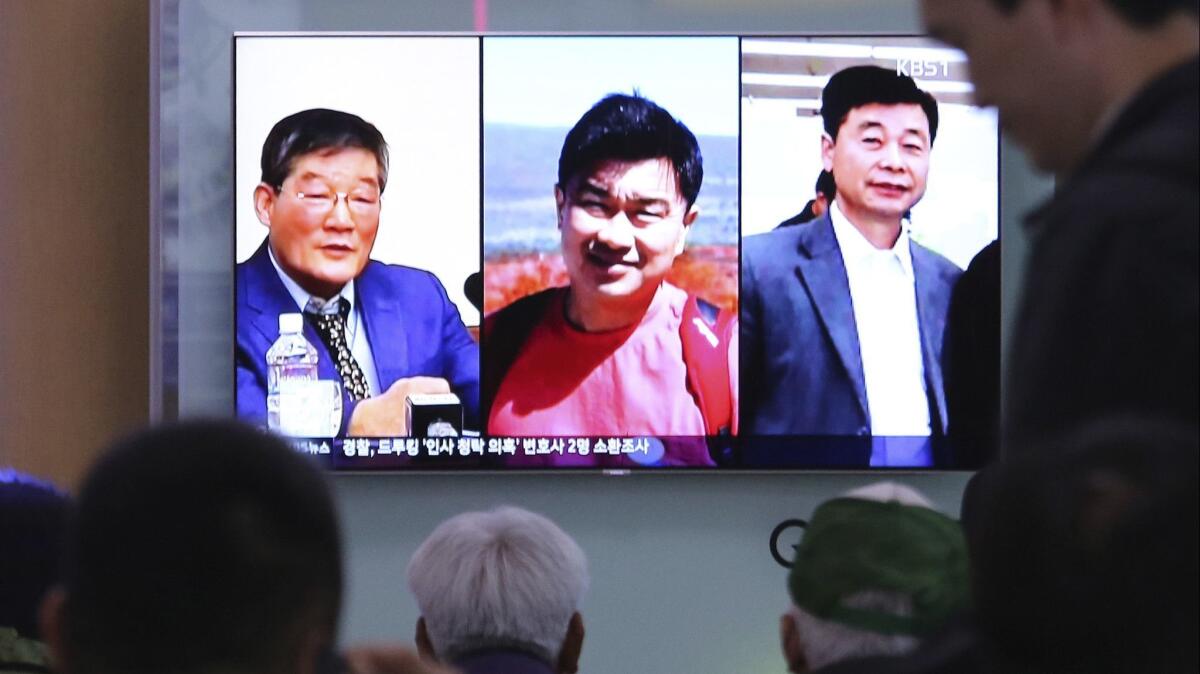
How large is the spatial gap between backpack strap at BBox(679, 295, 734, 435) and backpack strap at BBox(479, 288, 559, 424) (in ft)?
1.28

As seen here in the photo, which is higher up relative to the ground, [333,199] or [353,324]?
[333,199]

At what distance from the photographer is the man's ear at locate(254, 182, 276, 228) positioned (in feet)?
14.7

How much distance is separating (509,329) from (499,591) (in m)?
2.26

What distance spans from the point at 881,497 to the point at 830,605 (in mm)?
136

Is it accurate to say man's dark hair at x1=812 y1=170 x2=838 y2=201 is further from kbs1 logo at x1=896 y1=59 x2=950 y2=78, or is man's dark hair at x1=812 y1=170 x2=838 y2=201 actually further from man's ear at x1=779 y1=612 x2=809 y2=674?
man's ear at x1=779 y1=612 x2=809 y2=674

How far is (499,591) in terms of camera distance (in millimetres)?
2285

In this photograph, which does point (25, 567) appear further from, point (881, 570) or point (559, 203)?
point (559, 203)

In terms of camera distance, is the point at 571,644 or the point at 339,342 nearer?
the point at 571,644

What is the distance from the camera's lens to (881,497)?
63.5 inches

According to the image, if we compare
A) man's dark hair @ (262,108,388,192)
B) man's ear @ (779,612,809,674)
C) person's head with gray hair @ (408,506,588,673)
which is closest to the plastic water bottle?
man's dark hair @ (262,108,388,192)

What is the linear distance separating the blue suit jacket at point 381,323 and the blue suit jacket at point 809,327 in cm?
77

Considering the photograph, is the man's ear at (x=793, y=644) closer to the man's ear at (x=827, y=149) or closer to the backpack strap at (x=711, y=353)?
the backpack strap at (x=711, y=353)

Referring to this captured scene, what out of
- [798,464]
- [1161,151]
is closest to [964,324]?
[798,464]

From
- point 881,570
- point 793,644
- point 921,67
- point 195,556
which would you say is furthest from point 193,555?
point 921,67
